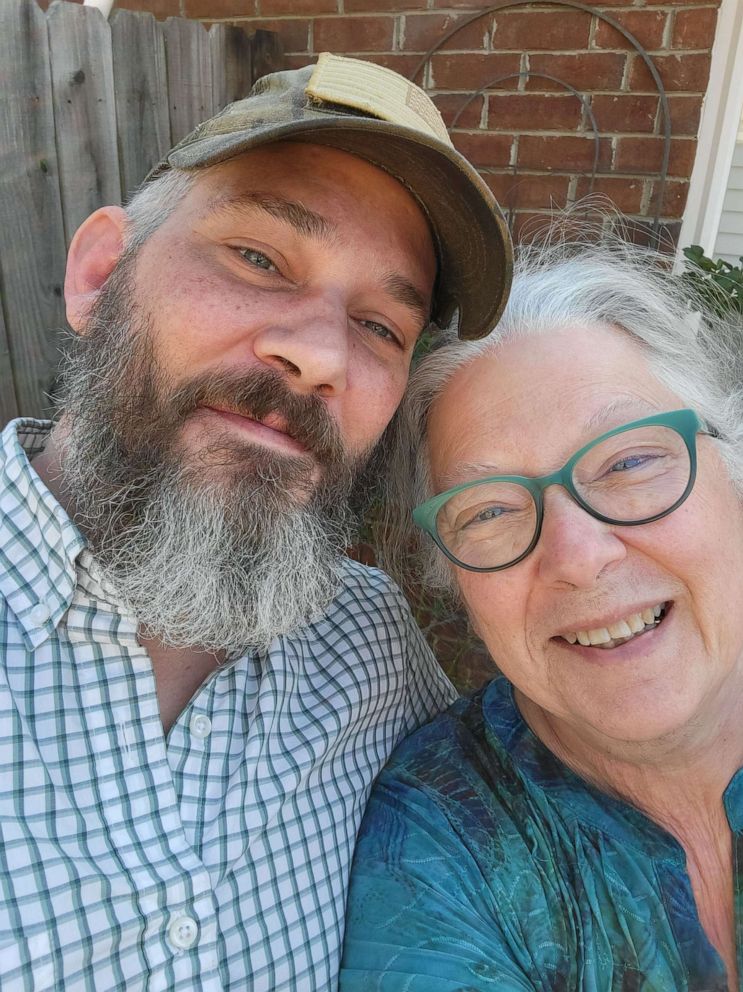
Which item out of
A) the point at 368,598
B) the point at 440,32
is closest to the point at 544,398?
the point at 368,598

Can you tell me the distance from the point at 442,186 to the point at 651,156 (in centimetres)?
198

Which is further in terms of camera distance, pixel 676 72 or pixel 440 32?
Answer: pixel 440 32

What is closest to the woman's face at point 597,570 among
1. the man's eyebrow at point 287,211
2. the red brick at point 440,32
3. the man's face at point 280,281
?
the man's face at point 280,281

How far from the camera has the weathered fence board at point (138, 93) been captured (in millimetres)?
2613

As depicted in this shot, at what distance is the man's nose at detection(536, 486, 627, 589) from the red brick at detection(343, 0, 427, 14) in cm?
278

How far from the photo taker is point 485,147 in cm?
322

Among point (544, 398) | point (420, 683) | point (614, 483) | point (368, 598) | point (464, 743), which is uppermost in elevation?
point (544, 398)

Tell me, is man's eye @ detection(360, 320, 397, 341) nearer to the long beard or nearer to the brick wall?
the long beard

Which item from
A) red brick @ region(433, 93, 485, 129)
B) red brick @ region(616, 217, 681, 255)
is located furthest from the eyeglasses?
red brick @ region(433, 93, 485, 129)

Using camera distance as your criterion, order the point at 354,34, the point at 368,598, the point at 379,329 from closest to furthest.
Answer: the point at 379,329, the point at 368,598, the point at 354,34

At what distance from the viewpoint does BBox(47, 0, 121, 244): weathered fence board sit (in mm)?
2336

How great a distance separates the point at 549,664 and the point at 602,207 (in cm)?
236

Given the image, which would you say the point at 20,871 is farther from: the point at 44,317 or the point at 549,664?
the point at 44,317

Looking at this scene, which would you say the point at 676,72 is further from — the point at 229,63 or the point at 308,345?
the point at 308,345
